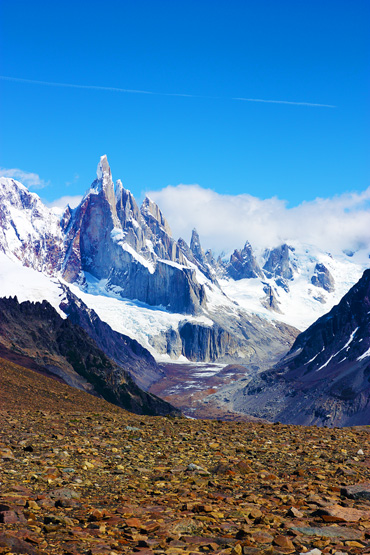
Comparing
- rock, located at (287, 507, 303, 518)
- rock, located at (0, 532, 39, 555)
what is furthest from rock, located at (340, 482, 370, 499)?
rock, located at (0, 532, 39, 555)

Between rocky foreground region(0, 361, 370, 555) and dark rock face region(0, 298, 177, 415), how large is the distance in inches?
5198

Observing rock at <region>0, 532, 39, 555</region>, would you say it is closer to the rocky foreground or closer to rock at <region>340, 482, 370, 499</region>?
the rocky foreground

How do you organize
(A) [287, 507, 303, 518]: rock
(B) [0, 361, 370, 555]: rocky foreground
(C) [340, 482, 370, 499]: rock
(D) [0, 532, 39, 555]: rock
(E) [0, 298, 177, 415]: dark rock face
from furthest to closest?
(E) [0, 298, 177, 415]: dark rock face < (C) [340, 482, 370, 499]: rock < (A) [287, 507, 303, 518]: rock < (B) [0, 361, 370, 555]: rocky foreground < (D) [0, 532, 39, 555]: rock

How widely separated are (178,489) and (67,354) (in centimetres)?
16819

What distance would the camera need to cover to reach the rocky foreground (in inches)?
492

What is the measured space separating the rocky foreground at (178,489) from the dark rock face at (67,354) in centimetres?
13202

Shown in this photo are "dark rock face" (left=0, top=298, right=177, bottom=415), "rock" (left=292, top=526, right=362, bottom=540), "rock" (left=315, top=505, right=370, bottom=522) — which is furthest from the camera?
"dark rock face" (left=0, top=298, right=177, bottom=415)

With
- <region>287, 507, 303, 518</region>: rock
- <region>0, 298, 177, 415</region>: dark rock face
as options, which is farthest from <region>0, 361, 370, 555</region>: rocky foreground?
<region>0, 298, 177, 415</region>: dark rock face

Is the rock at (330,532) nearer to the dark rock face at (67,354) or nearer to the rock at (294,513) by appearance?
the rock at (294,513)

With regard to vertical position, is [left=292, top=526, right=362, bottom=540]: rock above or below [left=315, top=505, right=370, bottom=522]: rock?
below

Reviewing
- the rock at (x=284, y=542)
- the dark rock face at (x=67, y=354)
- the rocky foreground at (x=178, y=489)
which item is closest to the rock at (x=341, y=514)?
the rocky foreground at (x=178, y=489)

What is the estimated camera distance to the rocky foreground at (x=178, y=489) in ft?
41.0

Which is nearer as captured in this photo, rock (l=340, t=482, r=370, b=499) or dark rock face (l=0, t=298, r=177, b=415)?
rock (l=340, t=482, r=370, b=499)

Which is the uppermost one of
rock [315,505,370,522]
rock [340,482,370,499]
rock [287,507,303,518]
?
rock [340,482,370,499]
